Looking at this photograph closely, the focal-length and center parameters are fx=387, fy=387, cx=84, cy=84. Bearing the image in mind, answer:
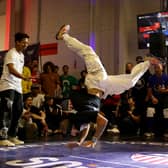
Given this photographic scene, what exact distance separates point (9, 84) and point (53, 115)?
2140 millimetres

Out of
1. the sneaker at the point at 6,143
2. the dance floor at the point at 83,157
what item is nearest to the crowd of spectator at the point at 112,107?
the sneaker at the point at 6,143

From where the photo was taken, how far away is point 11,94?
420 cm

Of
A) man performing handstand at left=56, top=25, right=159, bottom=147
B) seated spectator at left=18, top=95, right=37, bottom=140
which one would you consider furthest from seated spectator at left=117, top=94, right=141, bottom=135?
man performing handstand at left=56, top=25, right=159, bottom=147

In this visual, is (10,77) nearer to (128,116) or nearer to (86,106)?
(86,106)

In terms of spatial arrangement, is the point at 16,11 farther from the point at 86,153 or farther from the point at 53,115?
the point at 86,153

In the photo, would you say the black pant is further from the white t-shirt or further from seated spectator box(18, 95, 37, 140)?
seated spectator box(18, 95, 37, 140)

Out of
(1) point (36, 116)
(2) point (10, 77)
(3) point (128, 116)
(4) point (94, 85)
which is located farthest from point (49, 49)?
(4) point (94, 85)

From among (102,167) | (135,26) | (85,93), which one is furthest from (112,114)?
(102,167)

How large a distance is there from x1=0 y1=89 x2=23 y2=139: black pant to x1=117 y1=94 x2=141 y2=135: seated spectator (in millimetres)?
2727

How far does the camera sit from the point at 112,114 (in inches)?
273

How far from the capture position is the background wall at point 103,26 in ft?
26.0

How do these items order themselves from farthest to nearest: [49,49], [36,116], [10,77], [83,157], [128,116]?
[49,49], [128,116], [36,116], [10,77], [83,157]

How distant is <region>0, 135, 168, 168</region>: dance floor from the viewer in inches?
118

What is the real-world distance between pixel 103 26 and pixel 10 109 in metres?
4.36
